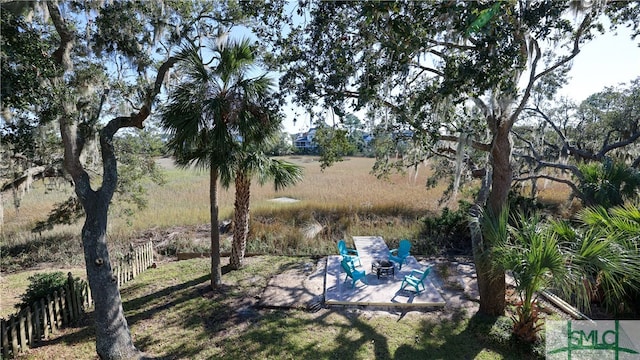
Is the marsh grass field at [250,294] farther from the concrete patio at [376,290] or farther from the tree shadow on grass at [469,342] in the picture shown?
the concrete patio at [376,290]

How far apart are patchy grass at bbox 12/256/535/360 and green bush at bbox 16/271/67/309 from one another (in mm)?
797

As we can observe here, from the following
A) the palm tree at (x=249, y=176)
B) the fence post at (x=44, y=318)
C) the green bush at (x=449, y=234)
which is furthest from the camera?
the green bush at (x=449, y=234)

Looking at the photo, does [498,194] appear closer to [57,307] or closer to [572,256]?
[572,256]

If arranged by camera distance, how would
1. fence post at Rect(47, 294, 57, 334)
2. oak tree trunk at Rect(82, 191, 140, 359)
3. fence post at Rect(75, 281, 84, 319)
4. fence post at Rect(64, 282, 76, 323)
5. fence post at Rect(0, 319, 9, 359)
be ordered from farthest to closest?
fence post at Rect(75, 281, 84, 319), fence post at Rect(64, 282, 76, 323), fence post at Rect(47, 294, 57, 334), oak tree trunk at Rect(82, 191, 140, 359), fence post at Rect(0, 319, 9, 359)

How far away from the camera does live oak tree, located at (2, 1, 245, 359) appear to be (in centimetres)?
459

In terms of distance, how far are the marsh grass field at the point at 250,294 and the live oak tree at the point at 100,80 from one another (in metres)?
1.21

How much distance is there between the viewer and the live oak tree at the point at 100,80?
459 centimetres

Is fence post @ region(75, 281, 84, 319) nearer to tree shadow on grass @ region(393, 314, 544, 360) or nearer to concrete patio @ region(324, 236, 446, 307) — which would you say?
concrete patio @ region(324, 236, 446, 307)

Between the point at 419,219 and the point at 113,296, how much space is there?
37.3ft

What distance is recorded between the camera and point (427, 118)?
5.62 metres

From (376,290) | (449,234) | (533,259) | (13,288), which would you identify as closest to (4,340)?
(13,288)

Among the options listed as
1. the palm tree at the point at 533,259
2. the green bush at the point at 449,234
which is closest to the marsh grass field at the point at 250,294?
the green bush at the point at 449,234

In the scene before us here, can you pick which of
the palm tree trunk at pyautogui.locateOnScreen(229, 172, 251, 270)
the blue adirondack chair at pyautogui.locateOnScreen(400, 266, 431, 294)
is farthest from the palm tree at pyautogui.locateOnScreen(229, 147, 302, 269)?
the blue adirondack chair at pyautogui.locateOnScreen(400, 266, 431, 294)

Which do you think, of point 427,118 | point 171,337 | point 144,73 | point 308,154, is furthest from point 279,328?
point 308,154
